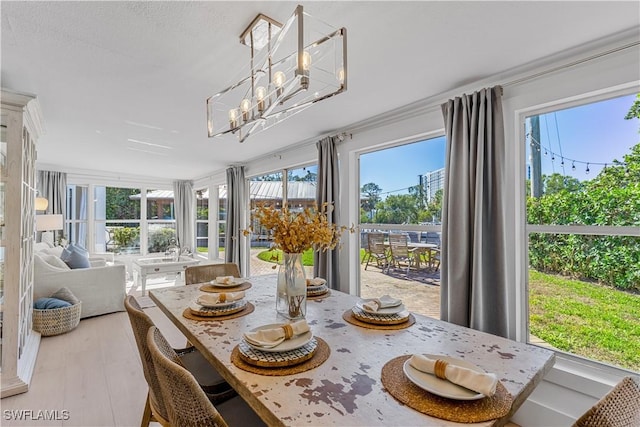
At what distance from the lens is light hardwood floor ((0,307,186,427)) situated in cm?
201

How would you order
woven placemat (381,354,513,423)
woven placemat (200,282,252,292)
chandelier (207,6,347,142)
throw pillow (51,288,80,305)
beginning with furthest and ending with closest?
throw pillow (51,288,80,305)
woven placemat (200,282,252,292)
chandelier (207,6,347,142)
woven placemat (381,354,513,423)

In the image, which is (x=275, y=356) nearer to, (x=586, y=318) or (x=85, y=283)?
(x=586, y=318)

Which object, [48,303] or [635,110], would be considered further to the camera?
[48,303]

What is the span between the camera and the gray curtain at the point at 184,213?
741 cm

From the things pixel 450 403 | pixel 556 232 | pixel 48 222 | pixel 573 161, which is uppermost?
A: pixel 573 161

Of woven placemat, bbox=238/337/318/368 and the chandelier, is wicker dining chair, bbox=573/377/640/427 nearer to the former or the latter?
woven placemat, bbox=238/337/318/368

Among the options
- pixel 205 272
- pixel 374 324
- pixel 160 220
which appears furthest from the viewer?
pixel 160 220

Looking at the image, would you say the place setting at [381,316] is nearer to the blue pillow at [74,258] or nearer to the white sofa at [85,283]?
the white sofa at [85,283]

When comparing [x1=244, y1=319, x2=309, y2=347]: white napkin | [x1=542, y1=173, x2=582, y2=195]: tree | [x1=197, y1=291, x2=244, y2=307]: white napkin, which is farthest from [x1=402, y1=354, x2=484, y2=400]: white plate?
[x1=542, y1=173, x2=582, y2=195]: tree

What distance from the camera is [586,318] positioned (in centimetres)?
194

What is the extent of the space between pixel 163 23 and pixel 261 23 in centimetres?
48

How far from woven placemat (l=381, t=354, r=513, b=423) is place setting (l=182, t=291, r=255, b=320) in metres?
0.95

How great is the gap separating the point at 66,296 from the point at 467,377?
4.27m

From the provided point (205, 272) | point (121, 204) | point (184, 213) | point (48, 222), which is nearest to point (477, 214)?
point (205, 272)
